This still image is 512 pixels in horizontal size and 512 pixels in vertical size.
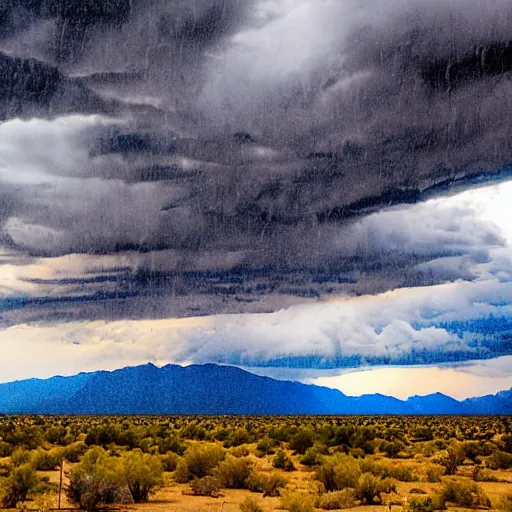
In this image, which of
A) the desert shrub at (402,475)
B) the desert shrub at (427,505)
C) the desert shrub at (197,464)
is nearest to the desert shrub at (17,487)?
the desert shrub at (197,464)

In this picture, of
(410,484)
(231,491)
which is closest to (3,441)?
(231,491)

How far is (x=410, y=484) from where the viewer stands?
3334 cm

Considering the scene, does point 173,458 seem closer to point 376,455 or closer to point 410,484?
point 410,484

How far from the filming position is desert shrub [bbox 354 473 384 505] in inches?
1097

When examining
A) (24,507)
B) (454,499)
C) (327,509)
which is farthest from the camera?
(454,499)

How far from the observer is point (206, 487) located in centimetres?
2931

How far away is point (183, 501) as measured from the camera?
27.7 metres

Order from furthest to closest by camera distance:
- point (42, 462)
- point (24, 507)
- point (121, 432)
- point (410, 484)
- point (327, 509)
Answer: point (121, 432) < point (42, 462) < point (410, 484) < point (327, 509) < point (24, 507)

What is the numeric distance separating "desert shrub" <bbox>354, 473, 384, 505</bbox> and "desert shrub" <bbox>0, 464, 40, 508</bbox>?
519 inches

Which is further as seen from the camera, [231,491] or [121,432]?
[121,432]

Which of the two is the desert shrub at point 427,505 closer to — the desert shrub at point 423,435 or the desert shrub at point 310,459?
the desert shrub at point 310,459

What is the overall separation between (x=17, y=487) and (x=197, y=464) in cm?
989

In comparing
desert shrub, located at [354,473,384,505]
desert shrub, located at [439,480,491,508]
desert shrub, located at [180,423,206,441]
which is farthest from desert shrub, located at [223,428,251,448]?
desert shrub, located at [439,480,491,508]

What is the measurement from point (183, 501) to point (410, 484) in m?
12.1
